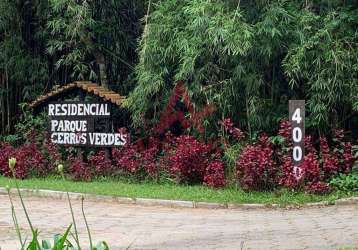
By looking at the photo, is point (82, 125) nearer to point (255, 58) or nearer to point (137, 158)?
point (137, 158)

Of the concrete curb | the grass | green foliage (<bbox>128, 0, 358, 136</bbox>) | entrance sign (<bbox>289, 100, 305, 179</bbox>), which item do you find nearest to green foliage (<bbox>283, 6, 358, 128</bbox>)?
green foliage (<bbox>128, 0, 358, 136</bbox>)

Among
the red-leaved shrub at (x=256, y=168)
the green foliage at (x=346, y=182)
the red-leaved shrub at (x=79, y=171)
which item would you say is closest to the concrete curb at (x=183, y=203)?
the green foliage at (x=346, y=182)

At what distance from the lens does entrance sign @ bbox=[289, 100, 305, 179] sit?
997 cm

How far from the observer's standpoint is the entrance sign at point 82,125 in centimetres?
1259

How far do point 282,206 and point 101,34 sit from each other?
6796 mm

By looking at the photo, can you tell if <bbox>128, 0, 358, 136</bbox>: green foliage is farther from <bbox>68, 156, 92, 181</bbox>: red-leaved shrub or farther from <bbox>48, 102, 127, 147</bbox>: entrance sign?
<bbox>68, 156, 92, 181</bbox>: red-leaved shrub

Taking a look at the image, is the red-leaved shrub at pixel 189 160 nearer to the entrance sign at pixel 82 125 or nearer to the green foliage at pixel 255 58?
the green foliage at pixel 255 58

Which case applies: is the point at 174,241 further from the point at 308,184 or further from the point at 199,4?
the point at 199,4

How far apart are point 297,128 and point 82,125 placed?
502 centimetres

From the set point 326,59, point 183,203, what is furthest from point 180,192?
point 326,59

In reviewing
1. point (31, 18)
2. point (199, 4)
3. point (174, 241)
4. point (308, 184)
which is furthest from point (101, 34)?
point (174, 241)

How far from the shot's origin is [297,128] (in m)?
10.1

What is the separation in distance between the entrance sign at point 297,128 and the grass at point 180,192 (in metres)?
0.64

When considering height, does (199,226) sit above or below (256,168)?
below
